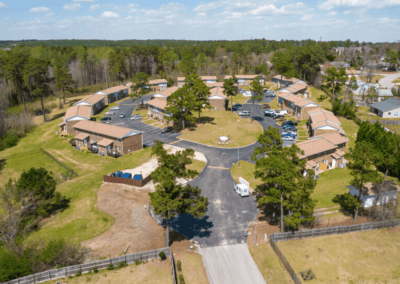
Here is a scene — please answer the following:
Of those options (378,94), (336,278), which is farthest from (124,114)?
(378,94)

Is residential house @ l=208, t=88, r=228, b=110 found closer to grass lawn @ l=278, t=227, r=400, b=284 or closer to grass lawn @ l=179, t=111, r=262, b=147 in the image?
grass lawn @ l=179, t=111, r=262, b=147

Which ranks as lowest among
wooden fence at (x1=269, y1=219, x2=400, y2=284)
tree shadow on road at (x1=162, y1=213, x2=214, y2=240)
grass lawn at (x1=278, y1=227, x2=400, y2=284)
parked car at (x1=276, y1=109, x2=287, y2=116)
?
grass lawn at (x1=278, y1=227, x2=400, y2=284)

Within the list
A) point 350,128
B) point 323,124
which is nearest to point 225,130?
point 323,124

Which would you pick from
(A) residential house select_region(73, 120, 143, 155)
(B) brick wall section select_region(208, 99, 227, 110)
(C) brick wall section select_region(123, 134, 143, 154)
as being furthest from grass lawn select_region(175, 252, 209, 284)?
(B) brick wall section select_region(208, 99, 227, 110)

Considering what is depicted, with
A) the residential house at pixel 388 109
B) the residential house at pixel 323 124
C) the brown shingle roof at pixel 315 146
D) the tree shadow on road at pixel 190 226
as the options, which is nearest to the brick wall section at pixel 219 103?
the residential house at pixel 323 124

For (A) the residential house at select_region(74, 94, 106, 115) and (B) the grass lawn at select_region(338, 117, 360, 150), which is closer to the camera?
(B) the grass lawn at select_region(338, 117, 360, 150)

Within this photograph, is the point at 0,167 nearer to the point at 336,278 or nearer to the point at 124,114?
the point at 124,114

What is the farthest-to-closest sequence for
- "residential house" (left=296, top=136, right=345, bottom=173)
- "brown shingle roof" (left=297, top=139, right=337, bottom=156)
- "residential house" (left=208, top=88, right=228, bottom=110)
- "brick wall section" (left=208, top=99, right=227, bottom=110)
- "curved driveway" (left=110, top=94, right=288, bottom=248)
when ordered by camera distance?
"brick wall section" (left=208, top=99, right=227, bottom=110) → "residential house" (left=208, top=88, right=228, bottom=110) → "residential house" (left=296, top=136, right=345, bottom=173) → "brown shingle roof" (left=297, top=139, right=337, bottom=156) → "curved driveway" (left=110, top=94, right=288, bottom=248)

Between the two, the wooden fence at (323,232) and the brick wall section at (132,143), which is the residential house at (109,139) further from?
the wooden fence at (323,232)
